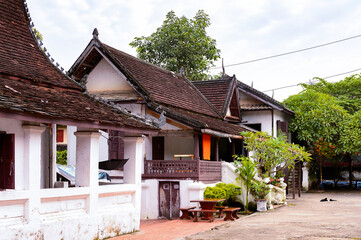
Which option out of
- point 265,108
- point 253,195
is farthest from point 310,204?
point 265,108

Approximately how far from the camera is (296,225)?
14.2 meters

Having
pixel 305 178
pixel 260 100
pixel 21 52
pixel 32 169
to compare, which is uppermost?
pixel 260 100

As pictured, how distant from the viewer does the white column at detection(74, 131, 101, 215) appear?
460 inches

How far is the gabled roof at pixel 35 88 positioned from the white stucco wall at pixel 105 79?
6.26 m

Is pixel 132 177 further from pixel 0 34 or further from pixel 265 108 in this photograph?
pixel 265 108

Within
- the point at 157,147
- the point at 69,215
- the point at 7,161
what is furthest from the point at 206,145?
the point at 7,161

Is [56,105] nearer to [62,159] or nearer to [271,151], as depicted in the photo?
[271,151]

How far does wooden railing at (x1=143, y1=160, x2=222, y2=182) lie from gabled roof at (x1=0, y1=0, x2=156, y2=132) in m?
5.46

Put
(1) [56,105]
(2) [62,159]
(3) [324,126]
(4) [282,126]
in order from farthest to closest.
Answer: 1. (3) [324,126]
2. (4) [282,126]
3. (2) [62,159]
4. (1) [56,105]

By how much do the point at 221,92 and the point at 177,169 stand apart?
26.6 ft

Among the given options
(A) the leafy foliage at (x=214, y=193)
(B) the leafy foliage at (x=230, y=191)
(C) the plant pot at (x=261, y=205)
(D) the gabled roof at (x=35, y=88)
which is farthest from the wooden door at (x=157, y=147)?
(D) the gabled roof at (x=35, y=88)

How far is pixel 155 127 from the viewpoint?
1321 centimetres

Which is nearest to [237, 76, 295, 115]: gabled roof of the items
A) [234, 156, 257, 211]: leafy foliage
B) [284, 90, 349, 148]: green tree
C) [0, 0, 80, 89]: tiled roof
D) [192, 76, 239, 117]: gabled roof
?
[192, 76, 239, 117]: gabled roof

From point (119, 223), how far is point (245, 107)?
1627 cm
